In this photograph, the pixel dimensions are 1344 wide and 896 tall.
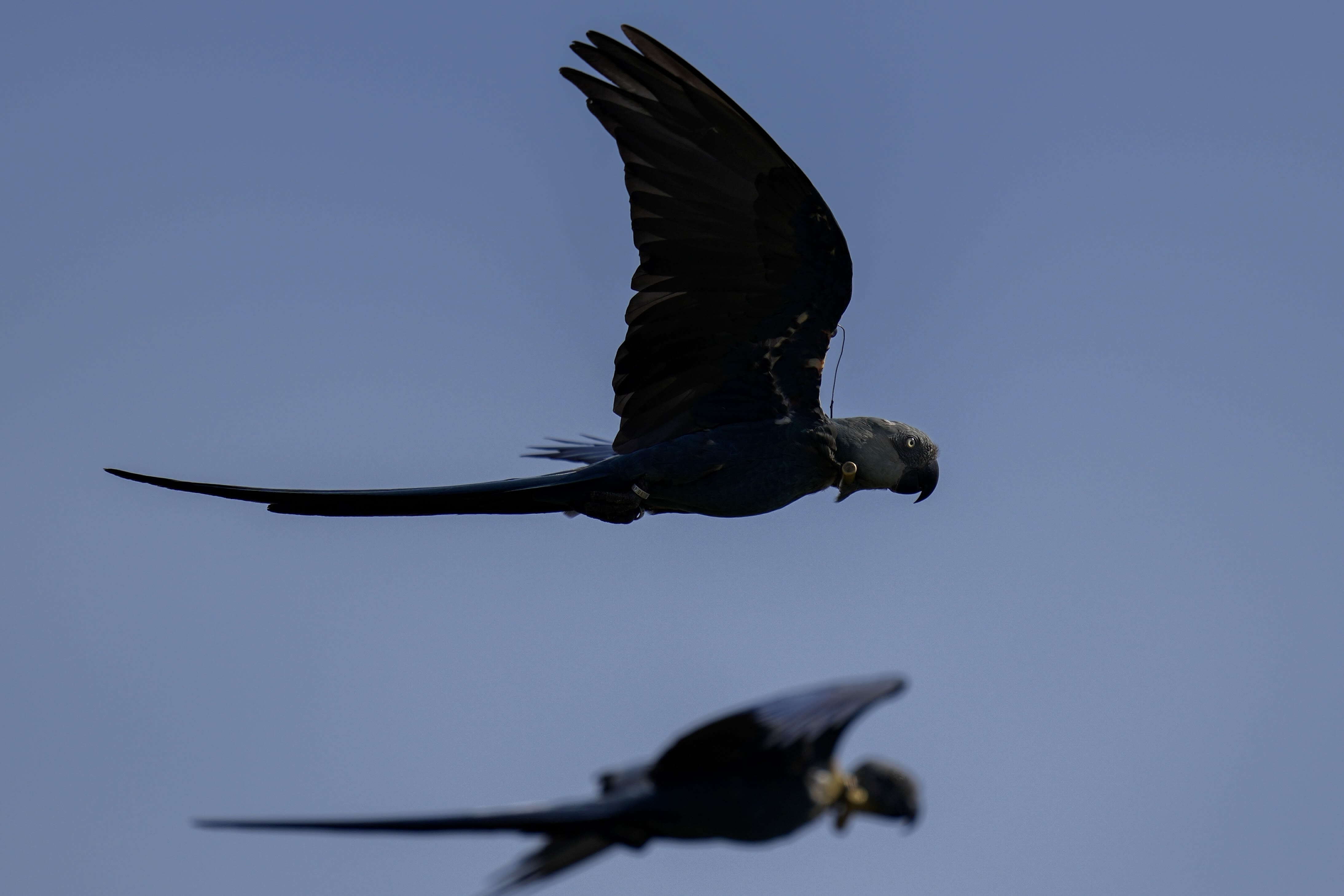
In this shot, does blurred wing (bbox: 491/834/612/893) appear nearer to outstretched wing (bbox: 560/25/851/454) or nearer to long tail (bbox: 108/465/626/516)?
long tail (bbox: 108/465/626/516)

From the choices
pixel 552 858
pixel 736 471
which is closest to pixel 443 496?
pixel 736 471

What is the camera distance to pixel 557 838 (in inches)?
169

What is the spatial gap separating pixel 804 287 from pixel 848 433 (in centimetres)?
96

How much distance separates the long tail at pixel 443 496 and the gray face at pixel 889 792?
276cm

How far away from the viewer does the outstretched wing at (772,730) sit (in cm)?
413

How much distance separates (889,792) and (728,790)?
0.58 m

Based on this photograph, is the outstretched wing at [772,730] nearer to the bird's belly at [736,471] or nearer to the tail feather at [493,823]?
the tail feather at [493,823]

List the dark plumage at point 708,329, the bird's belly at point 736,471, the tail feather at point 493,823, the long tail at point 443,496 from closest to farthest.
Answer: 1. the tail feather at point 493,823
2. the long tail at point 443,496
3. the dark plumage at point 708,329
4. the bird's belly at point 736,471

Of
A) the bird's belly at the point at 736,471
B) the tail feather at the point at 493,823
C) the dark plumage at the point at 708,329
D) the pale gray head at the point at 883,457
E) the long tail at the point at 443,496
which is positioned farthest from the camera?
the pale gray head at the point at 883,457

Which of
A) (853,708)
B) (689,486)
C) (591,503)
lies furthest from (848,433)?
(853,708)

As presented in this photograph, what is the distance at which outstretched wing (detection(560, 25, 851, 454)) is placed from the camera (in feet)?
22.7

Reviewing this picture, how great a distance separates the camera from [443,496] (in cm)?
654

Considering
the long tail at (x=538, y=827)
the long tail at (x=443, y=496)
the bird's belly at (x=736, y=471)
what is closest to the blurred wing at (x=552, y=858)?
the long tail at (x=538, y=827)

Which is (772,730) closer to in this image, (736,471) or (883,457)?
(736,471)
